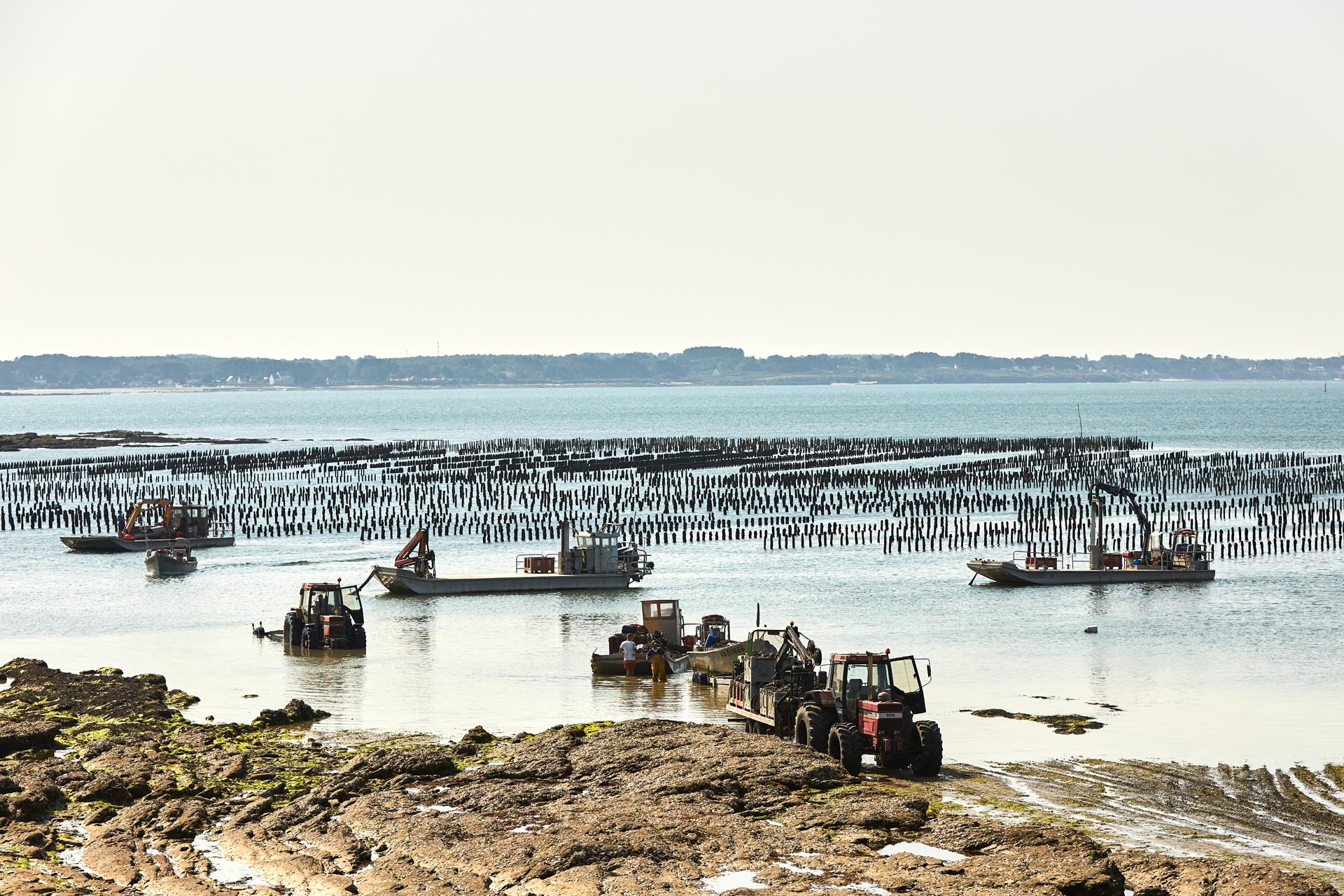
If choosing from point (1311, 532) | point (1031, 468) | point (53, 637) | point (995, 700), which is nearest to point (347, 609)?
point (53, 637)

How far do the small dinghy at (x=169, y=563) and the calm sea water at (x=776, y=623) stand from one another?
741mm

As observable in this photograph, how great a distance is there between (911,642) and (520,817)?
2303 centimetres

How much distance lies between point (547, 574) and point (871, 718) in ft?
107

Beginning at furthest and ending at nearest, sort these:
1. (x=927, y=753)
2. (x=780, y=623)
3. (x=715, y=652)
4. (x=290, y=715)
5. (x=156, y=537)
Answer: (x=156, y=537)
(x=780, y=623)
(x=715, y=652)
(x=290, y=715)
(x=927, y=753)

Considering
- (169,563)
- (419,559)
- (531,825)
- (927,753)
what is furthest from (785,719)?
(169,563)

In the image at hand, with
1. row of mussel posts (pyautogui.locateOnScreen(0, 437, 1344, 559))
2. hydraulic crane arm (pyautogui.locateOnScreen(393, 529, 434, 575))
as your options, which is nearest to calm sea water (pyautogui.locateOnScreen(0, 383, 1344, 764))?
hydraulic crane arm (pyautogui.locateOnScreen(393, 529, 434, 575))

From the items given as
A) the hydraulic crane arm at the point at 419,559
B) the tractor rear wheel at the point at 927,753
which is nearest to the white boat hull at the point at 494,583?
the hydraulic crane arm at the point at 419,559

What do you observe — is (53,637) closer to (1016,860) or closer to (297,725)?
(297,725)

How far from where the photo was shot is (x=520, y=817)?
21047 mm

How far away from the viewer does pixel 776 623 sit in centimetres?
4712

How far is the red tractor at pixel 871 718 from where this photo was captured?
24.0 m

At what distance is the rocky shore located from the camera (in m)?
18.1

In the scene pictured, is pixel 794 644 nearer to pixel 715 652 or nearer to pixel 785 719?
pixel 785 719

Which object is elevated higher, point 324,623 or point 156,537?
point 324,623
